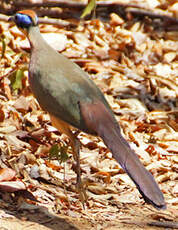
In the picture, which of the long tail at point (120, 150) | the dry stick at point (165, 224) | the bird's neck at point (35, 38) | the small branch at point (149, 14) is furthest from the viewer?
the small branch at point (149, 14)

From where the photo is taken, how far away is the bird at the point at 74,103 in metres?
3.65

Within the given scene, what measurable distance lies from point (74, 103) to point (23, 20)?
3.22ft

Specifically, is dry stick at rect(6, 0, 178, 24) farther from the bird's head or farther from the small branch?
the bird's head

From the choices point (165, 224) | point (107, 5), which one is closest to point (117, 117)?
point (165, 224)

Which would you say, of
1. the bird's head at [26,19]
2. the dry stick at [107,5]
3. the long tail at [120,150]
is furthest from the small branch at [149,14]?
the long tail at [120,150]

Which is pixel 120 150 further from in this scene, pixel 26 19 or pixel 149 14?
pixel 149 14

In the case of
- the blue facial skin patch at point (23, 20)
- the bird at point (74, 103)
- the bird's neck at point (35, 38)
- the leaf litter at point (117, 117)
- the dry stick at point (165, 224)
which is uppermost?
the blue facial skin patch at point (23, 20)

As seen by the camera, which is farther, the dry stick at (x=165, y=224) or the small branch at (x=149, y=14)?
the small branch at (x=149, y=14)

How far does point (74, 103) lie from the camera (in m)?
3.86

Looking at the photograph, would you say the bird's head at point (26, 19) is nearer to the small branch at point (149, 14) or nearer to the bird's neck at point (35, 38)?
the bird's neck at point (35, 38)

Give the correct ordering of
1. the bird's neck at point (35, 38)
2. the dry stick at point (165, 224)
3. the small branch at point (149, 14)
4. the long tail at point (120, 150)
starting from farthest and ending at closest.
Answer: the small branch at point (149, 14) < the bird's neck at point (35, 38) < the dry stick at point (165, 224) < the long tail at point (120, 150)

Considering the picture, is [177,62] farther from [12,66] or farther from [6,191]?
[6,191]

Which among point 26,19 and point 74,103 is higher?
point 26,19

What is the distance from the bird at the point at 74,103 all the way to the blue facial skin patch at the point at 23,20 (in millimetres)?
41
